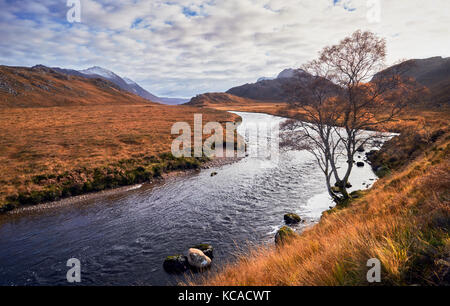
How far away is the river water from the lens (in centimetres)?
1252

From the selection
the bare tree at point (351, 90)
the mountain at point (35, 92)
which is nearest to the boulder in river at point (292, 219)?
the bare tree at point (351, 90)

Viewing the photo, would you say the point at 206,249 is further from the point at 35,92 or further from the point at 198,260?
the point at 35,92

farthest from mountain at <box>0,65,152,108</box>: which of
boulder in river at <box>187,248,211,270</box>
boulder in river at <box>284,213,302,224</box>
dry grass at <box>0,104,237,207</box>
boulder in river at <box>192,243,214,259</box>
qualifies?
Answer: boulder in river at <box>284,213,302,224</box>

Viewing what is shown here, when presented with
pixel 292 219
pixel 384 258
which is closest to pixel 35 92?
pixel 292 219

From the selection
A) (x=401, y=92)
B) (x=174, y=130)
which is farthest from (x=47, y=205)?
(x=174, y=130)

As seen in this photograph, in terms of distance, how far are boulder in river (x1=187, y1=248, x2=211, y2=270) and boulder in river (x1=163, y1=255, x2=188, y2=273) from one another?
0.35 metres

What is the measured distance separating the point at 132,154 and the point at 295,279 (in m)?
33.5

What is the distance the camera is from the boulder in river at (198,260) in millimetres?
12297

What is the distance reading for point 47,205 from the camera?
2111 cm

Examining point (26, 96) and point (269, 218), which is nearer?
point (269, 218)

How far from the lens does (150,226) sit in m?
17.5

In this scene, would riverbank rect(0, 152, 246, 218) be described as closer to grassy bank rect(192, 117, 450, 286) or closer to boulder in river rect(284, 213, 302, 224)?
boulder in river rect(284, 213, 302, 224)
